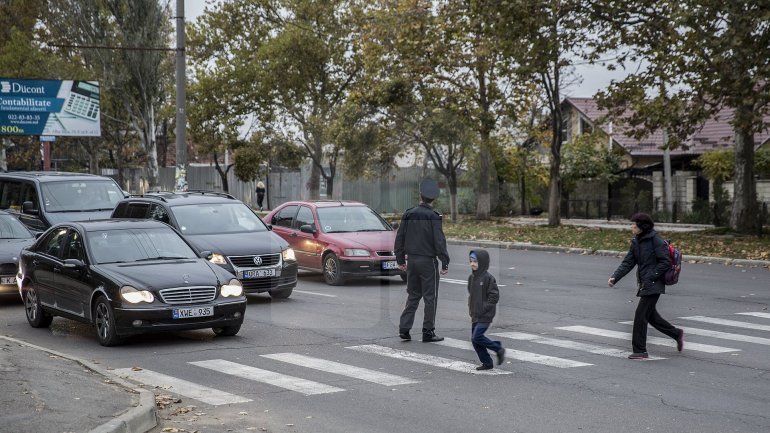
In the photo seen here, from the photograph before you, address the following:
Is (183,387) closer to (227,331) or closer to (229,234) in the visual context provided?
(227,331)

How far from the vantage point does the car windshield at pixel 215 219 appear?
56.4ft

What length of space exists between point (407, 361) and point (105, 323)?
12.3ft

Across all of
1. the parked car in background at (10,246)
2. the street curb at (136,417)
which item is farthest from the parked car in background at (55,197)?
the street curb at (136,417)

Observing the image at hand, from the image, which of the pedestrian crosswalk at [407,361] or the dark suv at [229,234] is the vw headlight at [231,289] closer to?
the pedestrian crosswalk at [407,361]

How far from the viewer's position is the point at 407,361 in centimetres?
1109

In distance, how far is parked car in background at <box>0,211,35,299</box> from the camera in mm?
16266

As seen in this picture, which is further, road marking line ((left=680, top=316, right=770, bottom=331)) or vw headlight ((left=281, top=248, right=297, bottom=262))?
vw headlight ((left=281, top=248, right=297, bottom=262))

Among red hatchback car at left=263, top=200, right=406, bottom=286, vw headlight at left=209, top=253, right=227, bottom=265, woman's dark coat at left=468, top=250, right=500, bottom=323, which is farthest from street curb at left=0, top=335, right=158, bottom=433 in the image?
red hatchback car at left=263, top=200, right=406, bottom=286

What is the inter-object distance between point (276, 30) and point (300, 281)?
31.0 m

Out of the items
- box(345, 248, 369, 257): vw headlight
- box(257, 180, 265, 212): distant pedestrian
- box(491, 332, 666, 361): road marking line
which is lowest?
box(491, 332, 666, 361): road marking line

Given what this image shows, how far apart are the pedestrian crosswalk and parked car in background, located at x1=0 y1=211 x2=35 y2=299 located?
21.3ft

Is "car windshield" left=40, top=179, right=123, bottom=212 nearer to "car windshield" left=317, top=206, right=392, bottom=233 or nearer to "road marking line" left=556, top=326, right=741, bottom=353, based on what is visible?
"car windshield" left=317, top=206, right=392, bottom=233

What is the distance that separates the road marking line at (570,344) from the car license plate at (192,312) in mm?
3539

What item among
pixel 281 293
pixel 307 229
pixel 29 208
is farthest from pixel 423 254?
pixel 29 208
